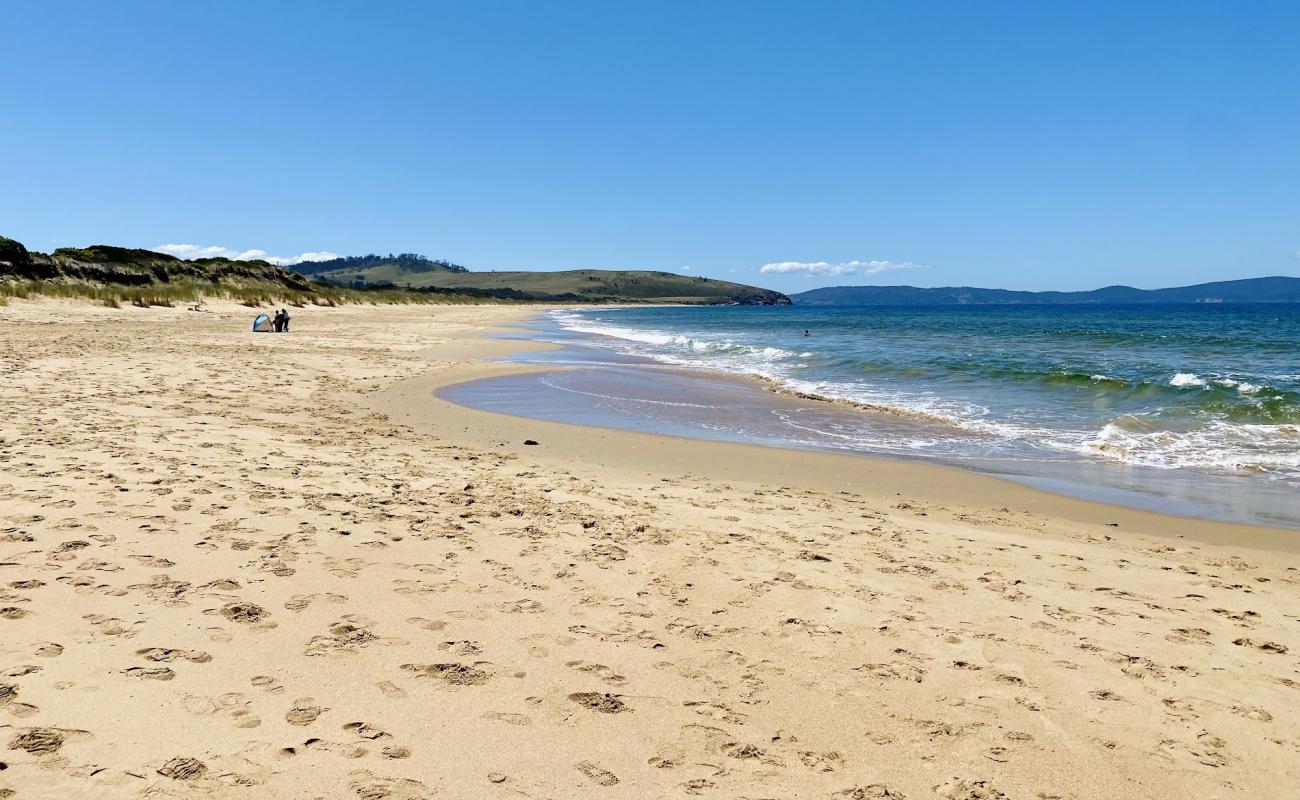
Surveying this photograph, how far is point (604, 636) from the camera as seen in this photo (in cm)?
409

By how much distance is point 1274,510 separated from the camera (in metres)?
7.40

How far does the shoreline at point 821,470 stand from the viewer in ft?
22.3

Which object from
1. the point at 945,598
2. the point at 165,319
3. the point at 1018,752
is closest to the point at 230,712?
the point at 1018,752

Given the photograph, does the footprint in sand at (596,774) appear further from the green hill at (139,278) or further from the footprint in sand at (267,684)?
the green hill at (139,278)

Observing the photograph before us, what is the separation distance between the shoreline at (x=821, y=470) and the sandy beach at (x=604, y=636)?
91 millimetres

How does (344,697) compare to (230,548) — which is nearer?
(344,697)

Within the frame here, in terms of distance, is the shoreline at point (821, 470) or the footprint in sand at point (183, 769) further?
the shoreline at point (821, 470)

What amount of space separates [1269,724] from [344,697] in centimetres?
418

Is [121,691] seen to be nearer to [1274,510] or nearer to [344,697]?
[344,697]

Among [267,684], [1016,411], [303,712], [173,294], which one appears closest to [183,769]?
[303,712]

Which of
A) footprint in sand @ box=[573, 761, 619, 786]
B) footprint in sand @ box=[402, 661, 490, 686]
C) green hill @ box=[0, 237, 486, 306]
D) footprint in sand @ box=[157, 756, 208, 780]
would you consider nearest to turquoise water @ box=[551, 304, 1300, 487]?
footprint in sand @ box=[402, 661, 490, 686]

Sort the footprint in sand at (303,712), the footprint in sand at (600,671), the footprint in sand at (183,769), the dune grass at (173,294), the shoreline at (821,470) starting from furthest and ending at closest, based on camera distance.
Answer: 1. the dune grass at (173,294)
2. the shoreline at (821,470)
3. the footprint in sand at (600,671)
4. the footprint in sand at (303,712)
5. the footprint in sand at (183,769)

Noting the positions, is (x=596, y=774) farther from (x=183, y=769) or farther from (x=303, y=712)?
(x=183, y=769)

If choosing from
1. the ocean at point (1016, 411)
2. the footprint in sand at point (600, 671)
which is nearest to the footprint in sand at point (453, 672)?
the footprint in sand at point (600, 671)
